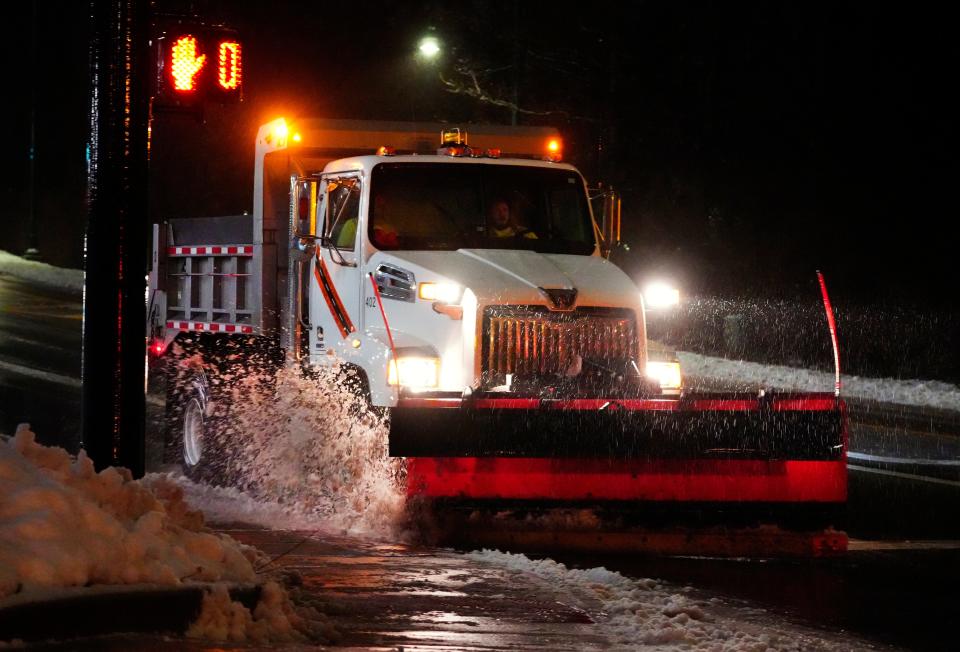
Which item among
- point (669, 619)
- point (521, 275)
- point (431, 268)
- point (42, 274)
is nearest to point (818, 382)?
point (521, 275)

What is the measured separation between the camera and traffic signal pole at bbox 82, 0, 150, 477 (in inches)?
276

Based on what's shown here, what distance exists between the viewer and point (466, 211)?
10.4 meters

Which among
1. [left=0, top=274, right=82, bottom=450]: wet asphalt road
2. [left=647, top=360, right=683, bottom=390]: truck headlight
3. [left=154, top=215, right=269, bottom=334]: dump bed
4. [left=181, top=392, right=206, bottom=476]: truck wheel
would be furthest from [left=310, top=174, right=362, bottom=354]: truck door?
[left=0, top=274, right=82, bottom=450]: wet asphalt road

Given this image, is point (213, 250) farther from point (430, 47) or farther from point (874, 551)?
point (430, 47)

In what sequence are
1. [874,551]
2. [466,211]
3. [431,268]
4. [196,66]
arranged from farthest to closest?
[466,211]
[431,268]
[874,551]
[196,66]

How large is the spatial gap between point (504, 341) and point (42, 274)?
31.6 m

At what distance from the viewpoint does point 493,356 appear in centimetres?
936

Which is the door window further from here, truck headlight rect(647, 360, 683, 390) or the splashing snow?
truck headlight rect(647, 360, 683, 390)

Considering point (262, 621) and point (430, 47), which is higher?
point (430, 47)

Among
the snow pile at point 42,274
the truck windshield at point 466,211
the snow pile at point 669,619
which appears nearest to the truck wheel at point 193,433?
the truck windshield at point 466,211

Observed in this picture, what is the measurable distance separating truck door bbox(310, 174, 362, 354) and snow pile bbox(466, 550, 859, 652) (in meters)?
3.19

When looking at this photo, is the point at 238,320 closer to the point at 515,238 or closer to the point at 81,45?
the point at 515,238

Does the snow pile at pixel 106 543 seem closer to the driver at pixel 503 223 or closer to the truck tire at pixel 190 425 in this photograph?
the driver at pixel 503 223

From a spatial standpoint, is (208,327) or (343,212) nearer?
(343,212)
